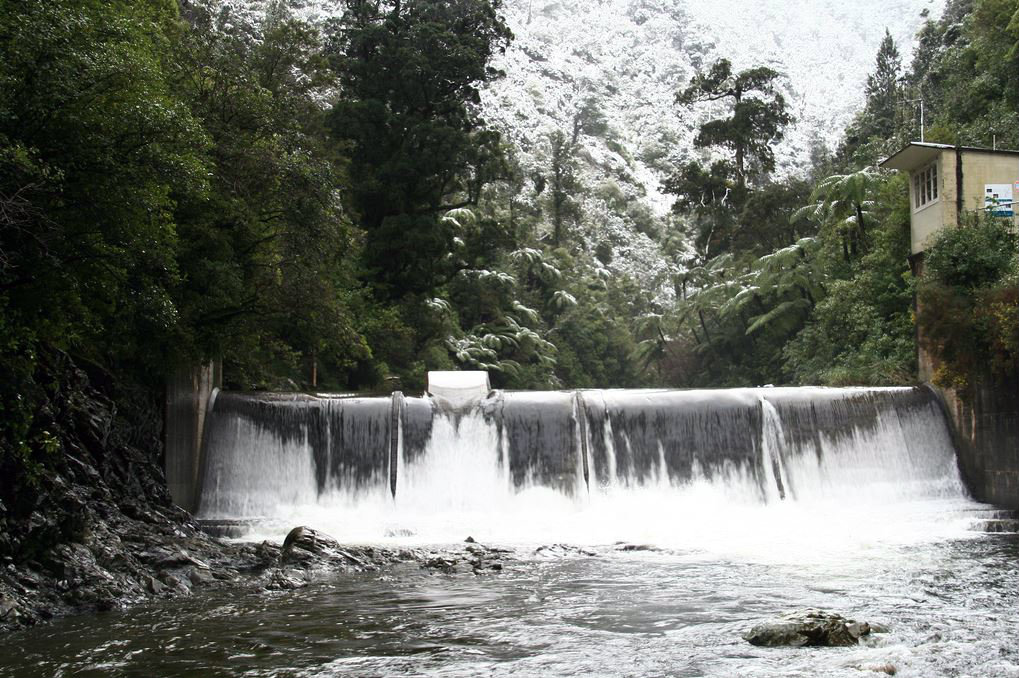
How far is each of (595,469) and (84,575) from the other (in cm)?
1015

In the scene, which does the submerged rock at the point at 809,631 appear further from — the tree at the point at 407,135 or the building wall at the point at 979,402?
the tree at the point at 407,135

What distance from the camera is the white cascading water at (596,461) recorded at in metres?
18.0

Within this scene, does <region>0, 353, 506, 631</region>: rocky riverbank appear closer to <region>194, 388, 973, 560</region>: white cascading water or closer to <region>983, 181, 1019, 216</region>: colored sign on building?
<region>194, 388, 973, 560</region>: white cascading water

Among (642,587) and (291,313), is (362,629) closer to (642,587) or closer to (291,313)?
(642,587)

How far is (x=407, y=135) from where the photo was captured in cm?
3147

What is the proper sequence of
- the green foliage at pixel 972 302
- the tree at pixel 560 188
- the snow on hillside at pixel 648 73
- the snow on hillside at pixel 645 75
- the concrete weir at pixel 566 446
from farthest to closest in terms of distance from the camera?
the snow on hillside at pixel 648 73 < the snow on hillside at pixel 645 75 < the tree at pixel 560 188 < the concrete weir at pixel 566 446 < the green foliage at pixel 972 302

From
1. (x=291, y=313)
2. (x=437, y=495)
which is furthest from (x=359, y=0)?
Answer: (x=437, y=495)

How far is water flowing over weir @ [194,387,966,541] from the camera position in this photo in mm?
18281

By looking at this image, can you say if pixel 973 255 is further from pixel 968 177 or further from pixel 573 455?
pixel 573 455

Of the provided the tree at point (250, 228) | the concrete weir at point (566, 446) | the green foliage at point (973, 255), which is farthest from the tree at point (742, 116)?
the tree at point (250, 228)

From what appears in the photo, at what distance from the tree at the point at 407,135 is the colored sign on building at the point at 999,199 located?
15443mm

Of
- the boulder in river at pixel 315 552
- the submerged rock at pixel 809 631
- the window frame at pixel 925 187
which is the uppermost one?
the window frame at pixel 925 187

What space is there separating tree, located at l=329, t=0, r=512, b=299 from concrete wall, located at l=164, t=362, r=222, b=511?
42.5 ft

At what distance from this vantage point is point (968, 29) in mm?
38031
